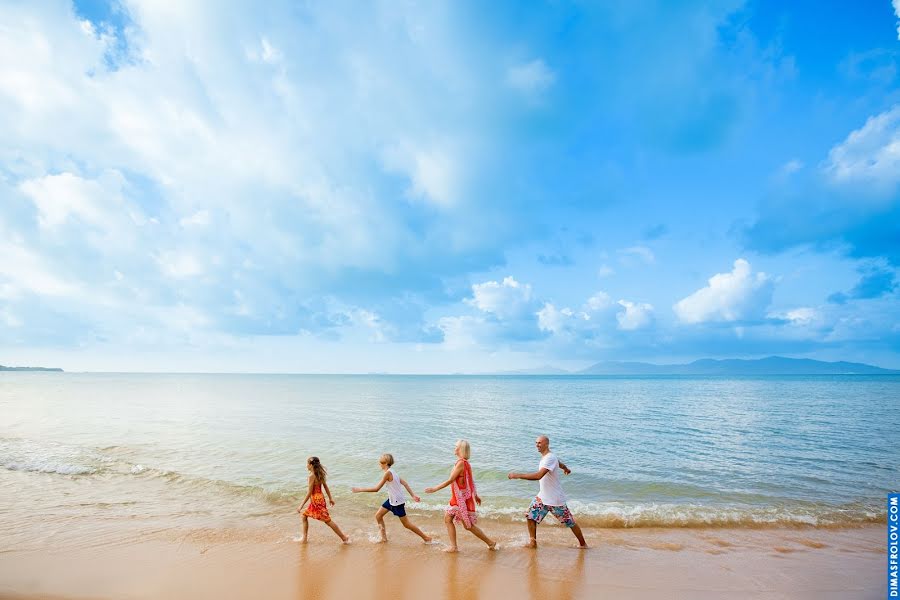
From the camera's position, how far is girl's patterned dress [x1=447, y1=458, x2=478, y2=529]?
8477mm

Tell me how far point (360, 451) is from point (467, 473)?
14.9 meters

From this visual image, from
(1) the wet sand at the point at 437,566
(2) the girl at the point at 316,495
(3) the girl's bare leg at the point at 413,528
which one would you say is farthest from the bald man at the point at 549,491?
(2) the girl at the point at 316,495

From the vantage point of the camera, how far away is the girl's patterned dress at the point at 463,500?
8.48m

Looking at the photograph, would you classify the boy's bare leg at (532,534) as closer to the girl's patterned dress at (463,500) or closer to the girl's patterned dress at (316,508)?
the girl's patterned dress at (463,500)

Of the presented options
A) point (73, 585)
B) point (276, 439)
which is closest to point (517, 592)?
point (73, 585)

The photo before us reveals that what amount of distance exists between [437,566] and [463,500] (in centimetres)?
125

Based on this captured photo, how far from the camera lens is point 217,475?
16.5 meters

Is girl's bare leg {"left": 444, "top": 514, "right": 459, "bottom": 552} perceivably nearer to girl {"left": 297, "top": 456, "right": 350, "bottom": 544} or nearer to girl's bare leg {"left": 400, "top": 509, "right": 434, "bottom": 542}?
girl's bare leg {"left": 400, "top": 509, "right": 434, "bottom": 542}

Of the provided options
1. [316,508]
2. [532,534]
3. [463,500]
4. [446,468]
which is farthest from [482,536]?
[446,468]

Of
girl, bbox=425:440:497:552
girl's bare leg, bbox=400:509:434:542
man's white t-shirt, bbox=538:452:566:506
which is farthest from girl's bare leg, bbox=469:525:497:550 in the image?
man's white t-shirt, bbox=538:452:566:506

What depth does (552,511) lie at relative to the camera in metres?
8.63

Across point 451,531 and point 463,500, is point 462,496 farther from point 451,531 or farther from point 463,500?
point 451,531

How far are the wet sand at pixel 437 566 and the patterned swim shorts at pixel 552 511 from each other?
0.71 meters

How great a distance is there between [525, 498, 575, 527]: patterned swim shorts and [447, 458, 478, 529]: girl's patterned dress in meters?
1.26
